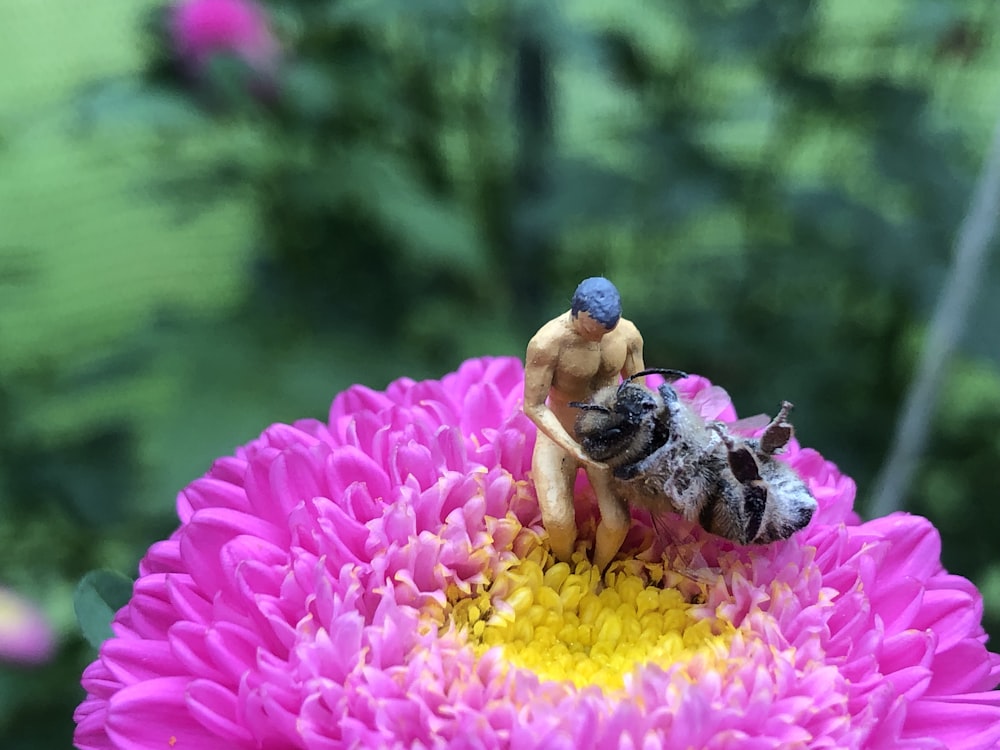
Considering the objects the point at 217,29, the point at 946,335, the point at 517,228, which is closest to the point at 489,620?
the point at 946,335

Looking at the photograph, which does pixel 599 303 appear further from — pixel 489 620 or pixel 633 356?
pixel 489 620

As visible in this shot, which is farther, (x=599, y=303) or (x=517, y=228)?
(x=517, y=228)

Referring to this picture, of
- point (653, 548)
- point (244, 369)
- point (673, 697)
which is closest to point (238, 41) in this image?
point (244, 369)

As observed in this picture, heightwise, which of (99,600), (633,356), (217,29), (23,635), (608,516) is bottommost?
(23,635)

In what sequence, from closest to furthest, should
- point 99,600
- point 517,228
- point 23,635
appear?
point 99,600
point 23,635
point 517,228

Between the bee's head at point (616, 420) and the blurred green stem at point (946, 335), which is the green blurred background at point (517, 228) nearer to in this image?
the blurred green stem at point (946, 335)

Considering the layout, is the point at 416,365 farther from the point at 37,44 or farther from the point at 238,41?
the point at 37,44
